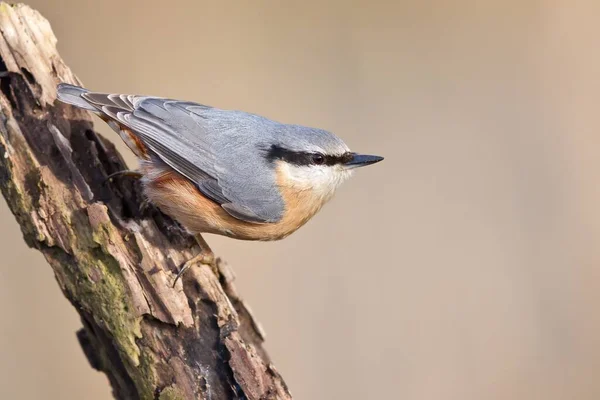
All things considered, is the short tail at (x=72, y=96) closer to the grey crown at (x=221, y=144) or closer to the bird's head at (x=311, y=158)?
the grey crown at (x=221, y=144)

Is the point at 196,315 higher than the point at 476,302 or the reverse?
higher

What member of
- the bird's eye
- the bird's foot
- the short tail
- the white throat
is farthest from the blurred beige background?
the short tail

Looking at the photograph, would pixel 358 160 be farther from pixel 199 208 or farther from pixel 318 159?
pixel 199 208

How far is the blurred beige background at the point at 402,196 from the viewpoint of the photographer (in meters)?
4.05

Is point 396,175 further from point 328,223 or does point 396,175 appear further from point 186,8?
point 186,8

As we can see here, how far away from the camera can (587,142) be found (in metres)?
4.45

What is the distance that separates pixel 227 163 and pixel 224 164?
1cm

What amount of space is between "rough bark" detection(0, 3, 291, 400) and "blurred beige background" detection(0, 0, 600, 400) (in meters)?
1.59

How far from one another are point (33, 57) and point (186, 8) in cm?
232

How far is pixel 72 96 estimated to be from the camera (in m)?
2.58

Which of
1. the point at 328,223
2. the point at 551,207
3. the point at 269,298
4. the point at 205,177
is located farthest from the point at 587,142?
the point at 205,177

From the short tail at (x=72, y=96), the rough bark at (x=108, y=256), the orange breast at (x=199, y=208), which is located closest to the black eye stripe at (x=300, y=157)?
the orange breast at (x=199, y=208)

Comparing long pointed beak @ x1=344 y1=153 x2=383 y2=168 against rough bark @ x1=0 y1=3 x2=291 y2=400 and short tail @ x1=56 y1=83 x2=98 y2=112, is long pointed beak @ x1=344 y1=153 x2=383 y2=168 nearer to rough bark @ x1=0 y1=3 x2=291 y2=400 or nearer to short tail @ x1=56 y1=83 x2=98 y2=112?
rough bark @ x1=0 y1=3 x2=291 y2=400

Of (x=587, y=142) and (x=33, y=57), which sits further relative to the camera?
(x=587, y=142)
